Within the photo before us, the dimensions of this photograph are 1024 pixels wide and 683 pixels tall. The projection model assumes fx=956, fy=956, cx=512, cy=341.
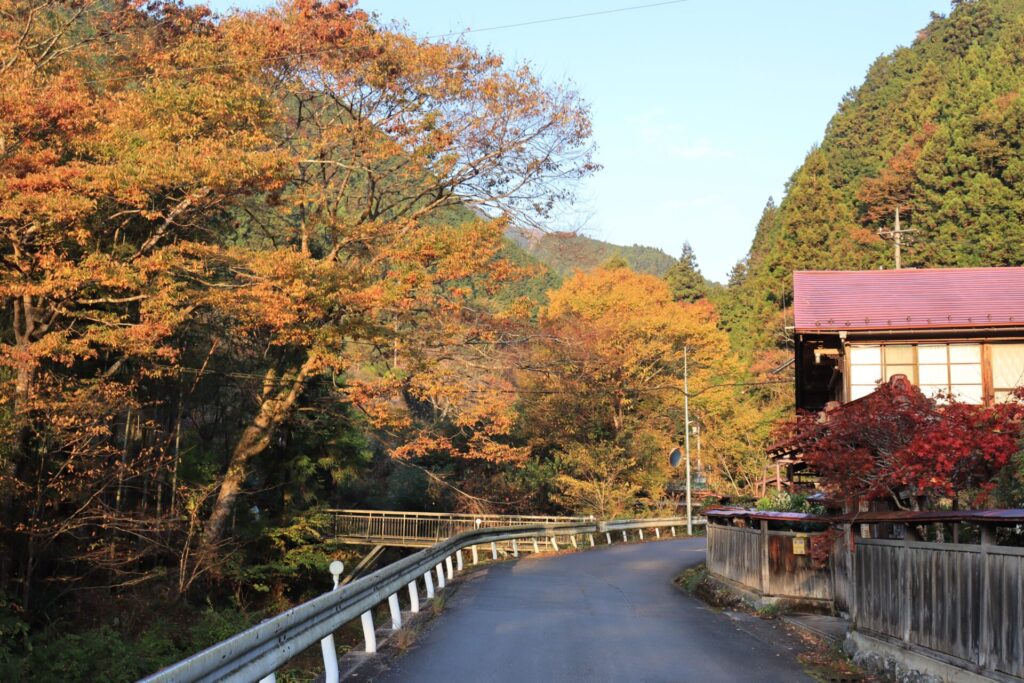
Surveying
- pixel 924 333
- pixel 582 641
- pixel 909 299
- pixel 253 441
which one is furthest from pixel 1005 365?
pixel 253 441

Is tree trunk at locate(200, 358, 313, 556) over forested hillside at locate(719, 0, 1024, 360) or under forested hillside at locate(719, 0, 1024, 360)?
under

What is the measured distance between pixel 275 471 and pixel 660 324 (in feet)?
93.2

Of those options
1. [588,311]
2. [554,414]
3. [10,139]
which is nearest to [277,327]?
[10,139]

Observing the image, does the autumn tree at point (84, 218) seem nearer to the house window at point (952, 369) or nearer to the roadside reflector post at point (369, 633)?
the roadside reflector post at point (369, 633)

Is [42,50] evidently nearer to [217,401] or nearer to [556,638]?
[217,401]

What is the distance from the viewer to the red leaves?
504 inches

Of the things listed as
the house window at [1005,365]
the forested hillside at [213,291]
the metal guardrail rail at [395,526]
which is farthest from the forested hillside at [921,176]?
the forested hillside at [213,291]

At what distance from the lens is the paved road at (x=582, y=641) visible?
994 cm

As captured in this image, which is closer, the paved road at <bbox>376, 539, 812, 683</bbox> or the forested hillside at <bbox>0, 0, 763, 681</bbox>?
the paved road at <bbox>376, 539, 812, 683</bbox>

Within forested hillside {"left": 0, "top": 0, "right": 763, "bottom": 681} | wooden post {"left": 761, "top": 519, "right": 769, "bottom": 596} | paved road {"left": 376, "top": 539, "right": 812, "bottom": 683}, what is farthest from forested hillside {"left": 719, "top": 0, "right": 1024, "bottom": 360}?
paved road {"left": 376, "top": 539, "right": 812, "bottom": 683}

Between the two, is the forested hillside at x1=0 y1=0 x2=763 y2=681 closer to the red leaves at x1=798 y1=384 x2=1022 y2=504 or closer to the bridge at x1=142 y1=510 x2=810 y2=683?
the bridge at x1=142 y1=510 x2=810 y2=683

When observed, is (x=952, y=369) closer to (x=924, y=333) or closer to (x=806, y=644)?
(x=924, y=333)

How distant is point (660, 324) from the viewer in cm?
5688

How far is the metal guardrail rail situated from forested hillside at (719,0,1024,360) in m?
25.3
